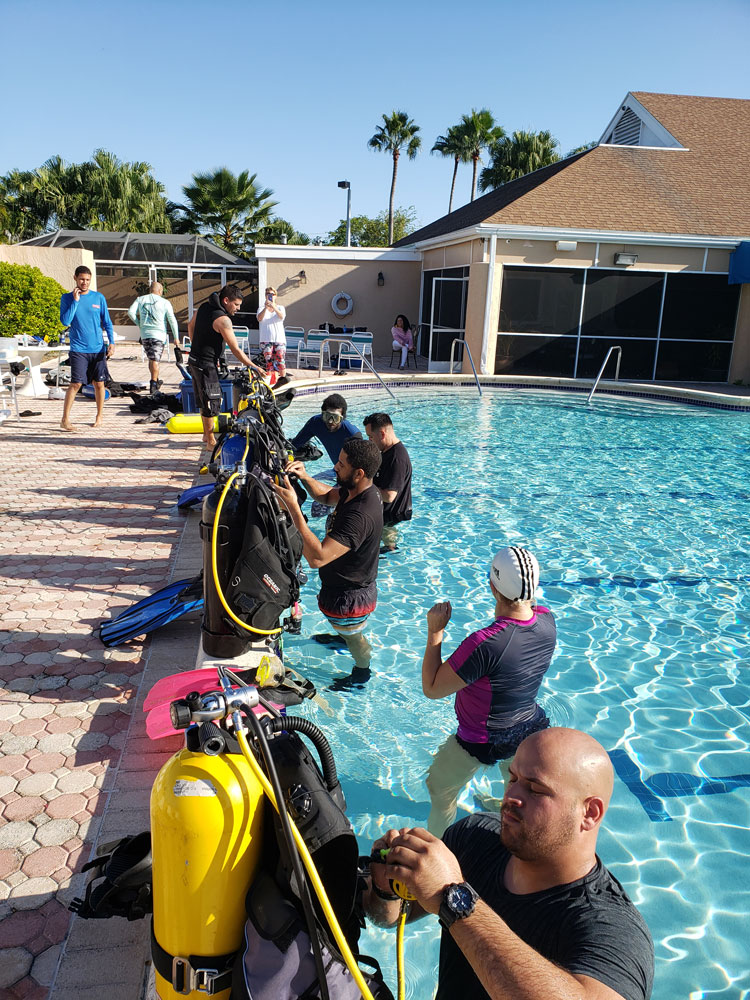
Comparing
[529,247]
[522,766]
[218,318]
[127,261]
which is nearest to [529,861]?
[522,766]

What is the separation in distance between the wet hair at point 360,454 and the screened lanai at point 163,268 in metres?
21.3

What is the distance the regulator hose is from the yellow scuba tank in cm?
16

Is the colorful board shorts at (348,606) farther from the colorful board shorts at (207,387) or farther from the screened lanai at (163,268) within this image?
the screened lanai at (163,268)

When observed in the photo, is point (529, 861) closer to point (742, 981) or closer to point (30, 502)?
point (742, 981)

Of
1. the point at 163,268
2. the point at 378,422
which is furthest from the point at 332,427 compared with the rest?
the point at 163,268

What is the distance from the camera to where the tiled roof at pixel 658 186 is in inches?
721

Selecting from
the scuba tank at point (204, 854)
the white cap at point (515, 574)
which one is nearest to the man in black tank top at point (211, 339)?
the white cap at point (515, 574)

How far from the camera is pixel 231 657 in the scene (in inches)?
147

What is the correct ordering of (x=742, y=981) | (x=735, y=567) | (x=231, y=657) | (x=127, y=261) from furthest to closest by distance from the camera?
(x=127, y=261), (x=735, y=567), (x=231, y=657), (x=742, y=981)

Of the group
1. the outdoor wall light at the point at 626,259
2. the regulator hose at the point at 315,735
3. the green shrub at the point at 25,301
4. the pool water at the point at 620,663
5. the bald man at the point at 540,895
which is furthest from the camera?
the outdoor wall light at the point at 626,259

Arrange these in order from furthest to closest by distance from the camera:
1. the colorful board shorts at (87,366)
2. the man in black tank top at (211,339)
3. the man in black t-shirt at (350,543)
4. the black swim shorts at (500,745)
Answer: the colorful board shorts at (87,366)
the man in black tank top at (211,339)
the man in black t-shirt at (350,543)
the black swim shorts at (500,745)

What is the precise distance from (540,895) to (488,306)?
1772 cm

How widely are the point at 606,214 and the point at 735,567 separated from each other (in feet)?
46.4

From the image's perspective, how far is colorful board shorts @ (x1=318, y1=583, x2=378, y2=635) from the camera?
4.45 meters
